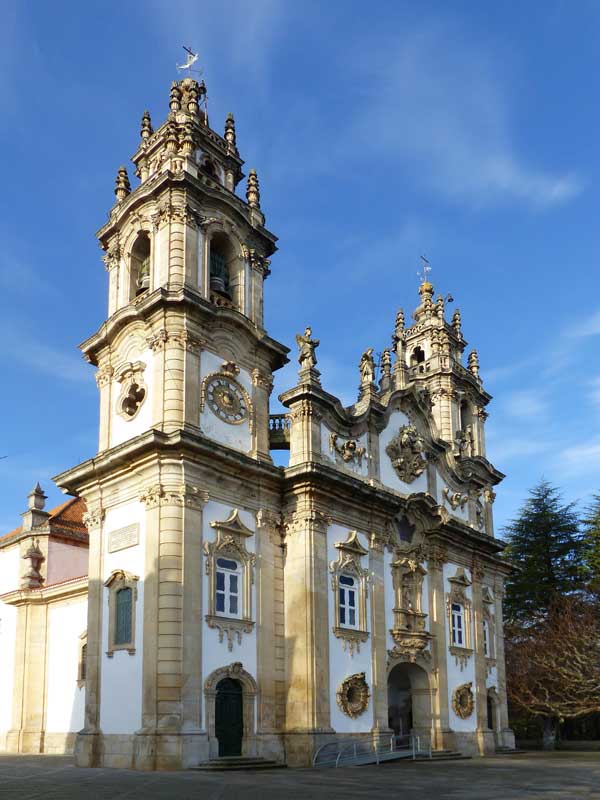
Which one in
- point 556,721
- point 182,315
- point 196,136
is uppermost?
point 196,136

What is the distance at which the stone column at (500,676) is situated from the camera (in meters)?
38.4

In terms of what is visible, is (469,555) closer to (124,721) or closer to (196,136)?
(124,721)

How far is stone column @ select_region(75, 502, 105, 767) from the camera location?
25.2m

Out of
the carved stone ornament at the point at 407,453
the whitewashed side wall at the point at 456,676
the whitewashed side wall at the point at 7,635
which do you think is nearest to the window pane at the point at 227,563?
the carved stone ornament at the point at 407,453

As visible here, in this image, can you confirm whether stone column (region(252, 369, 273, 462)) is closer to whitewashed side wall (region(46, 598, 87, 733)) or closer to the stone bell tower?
the stone bell tower

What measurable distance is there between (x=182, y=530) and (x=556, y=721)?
32611 mm

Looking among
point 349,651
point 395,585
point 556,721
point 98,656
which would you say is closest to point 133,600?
point 98,656

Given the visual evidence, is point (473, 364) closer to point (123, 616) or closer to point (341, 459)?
point (341, 459)

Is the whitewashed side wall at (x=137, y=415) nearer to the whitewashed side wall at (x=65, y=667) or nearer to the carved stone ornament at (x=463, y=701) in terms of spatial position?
the whitewashed side wall at (x=65, y=667)

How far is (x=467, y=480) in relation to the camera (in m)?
39.7

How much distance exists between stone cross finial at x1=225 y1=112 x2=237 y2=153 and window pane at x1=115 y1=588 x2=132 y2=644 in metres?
17.8

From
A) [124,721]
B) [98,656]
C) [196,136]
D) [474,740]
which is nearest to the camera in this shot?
[124,721]

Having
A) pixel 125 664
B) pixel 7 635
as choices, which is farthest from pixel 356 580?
pixel 7 635

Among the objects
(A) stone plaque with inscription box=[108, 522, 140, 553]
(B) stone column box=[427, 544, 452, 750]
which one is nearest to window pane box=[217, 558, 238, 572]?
(A) stone plaque with inscription box=[108, 522, 140, 553]
